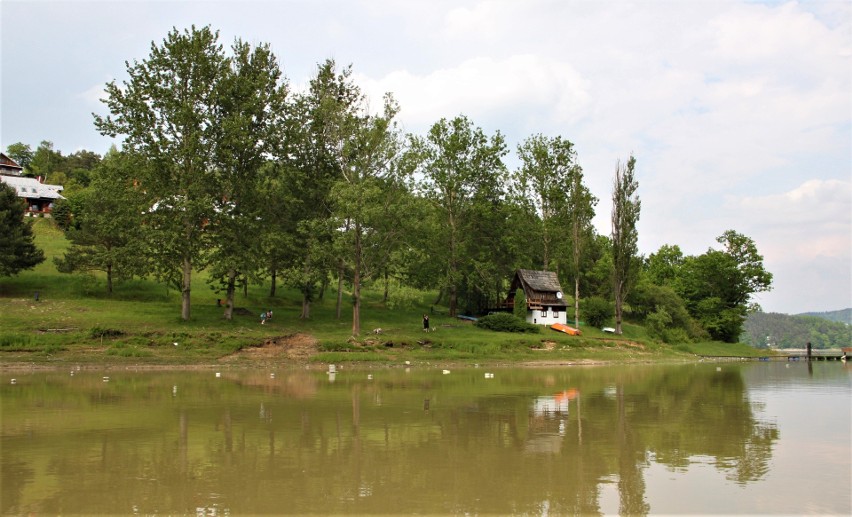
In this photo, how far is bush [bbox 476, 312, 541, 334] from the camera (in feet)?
196

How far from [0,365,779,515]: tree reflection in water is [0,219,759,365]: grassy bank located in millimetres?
12733

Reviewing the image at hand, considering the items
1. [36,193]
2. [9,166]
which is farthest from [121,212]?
[9,166]

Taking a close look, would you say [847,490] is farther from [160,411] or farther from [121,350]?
[121,350]

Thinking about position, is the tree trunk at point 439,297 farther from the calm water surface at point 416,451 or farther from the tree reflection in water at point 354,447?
the calm water surface at point 416,451

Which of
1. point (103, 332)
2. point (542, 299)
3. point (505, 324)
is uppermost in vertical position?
point (542, 299)

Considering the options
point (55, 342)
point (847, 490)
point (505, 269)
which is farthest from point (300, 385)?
point (505, 269)

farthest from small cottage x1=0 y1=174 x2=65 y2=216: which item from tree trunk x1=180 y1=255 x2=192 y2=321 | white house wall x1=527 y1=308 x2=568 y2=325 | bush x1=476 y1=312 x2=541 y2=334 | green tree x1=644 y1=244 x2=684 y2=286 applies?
green tree x1=644 y1=244 x2=684 y2=286

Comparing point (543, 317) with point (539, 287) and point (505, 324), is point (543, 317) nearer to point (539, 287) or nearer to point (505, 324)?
point (539, 287)

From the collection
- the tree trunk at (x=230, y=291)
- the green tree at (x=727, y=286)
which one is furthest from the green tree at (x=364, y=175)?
the green tree at (x=727, y=286)

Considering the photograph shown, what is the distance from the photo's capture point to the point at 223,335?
4550cm

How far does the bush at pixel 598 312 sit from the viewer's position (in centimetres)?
7062

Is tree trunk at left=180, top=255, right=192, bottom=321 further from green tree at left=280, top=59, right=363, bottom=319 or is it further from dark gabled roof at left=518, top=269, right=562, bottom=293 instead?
dark gabled roof at left=518, top=269, right=562, bottom=293

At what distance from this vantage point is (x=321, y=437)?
16578 millimetres

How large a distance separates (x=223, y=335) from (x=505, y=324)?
26199 millimetres
